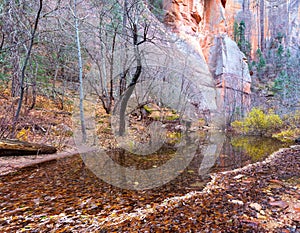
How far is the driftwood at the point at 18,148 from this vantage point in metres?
4.39

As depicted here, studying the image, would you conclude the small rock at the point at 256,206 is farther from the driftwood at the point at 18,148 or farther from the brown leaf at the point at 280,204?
the driftwood at the point at 18,148

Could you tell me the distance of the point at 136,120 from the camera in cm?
1017

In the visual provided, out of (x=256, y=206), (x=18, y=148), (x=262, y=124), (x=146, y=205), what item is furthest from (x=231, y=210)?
(x=262, y=124)

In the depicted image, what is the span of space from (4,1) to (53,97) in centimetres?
507

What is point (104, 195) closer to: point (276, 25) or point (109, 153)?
point (109, 153)

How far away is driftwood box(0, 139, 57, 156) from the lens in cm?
439

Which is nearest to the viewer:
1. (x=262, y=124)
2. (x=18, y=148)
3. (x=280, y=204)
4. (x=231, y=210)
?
(x=231, y=210)

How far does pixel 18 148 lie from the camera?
15.0ft

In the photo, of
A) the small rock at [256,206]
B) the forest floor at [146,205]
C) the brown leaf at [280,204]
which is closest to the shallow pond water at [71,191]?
the forest floor at [146,205]

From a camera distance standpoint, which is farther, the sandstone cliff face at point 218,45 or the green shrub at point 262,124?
the sandstone cliff face at point 218,45

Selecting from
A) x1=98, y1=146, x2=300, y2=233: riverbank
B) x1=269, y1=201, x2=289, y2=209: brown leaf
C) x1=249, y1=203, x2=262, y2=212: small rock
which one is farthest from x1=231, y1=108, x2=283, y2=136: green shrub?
x1=249, y1=203, x2=262, y2=212: small rock

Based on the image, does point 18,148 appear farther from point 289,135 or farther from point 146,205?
point 289,135

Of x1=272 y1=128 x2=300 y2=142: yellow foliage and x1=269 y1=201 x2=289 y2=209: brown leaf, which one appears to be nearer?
x1=269 y1=201 x2=289 y2=209: brown leaf

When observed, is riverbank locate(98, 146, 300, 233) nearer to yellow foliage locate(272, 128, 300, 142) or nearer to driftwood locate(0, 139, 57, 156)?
driftwood locate(0, 139, 57, 156)
